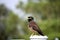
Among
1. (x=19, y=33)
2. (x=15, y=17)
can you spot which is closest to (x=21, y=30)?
(x=19, y=33)

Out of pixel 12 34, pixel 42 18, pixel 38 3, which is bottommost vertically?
pixel 12 34

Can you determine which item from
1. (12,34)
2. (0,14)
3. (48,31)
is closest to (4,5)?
(0,14)

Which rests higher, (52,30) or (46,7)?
(46,7)

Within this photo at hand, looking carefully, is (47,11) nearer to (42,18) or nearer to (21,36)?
(42,18)

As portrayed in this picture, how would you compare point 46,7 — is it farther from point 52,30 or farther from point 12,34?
point 12,34

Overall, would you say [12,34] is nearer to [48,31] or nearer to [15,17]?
[15,17]

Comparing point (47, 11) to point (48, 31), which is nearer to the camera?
point (48, 31)

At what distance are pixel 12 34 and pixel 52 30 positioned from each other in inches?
60.0

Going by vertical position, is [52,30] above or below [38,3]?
below

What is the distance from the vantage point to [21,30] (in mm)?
8914

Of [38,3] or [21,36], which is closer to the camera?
[21,36]

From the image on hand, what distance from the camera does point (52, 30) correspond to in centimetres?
905

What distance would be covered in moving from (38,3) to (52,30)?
118 centimetres

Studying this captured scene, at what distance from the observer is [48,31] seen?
8.74 metres
